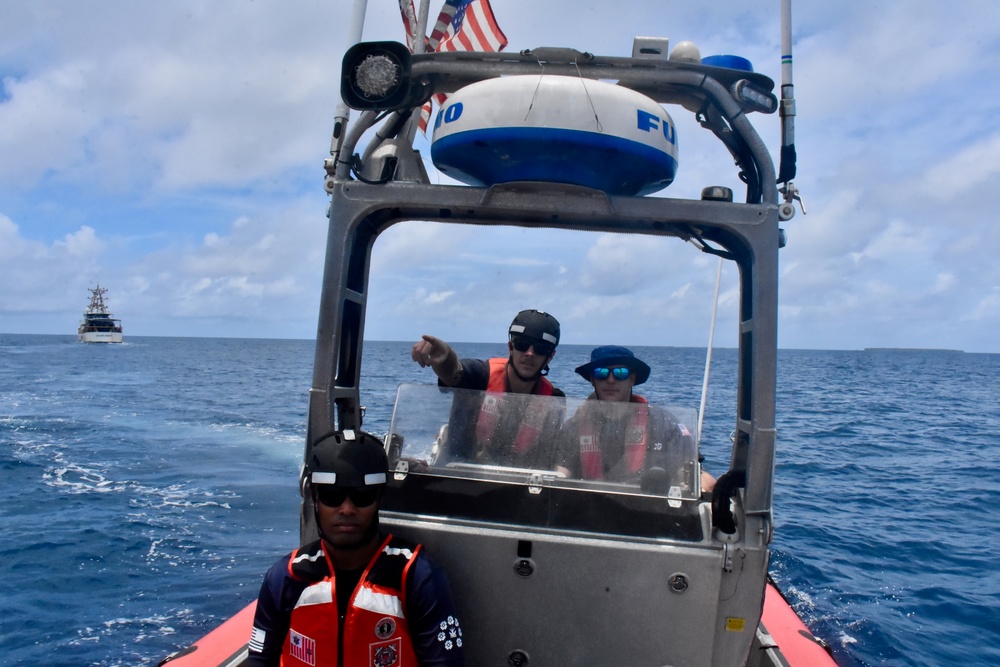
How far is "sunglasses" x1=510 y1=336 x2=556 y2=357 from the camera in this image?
378 cm

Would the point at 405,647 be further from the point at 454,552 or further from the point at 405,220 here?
the point at 405,220

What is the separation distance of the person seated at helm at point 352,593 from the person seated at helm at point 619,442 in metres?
0.77

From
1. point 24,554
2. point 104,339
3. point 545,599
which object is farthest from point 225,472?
point 104,339

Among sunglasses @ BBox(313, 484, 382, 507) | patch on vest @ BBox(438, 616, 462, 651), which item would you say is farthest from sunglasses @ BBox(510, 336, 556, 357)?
patch on vest @ BBox(438, 616, 462, 651)

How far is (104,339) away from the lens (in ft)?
315

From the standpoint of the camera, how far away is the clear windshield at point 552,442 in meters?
3.08

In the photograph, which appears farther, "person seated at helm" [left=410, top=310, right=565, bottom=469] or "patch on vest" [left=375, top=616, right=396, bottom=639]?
"person seated at helm" [left=410, top=310, right=565, bottom=469]

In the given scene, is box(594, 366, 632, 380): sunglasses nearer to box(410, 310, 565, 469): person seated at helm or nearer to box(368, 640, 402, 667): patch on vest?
box(410, 310, 565, 469): person seated at helm

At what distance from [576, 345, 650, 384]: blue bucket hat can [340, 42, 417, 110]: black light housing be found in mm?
1645

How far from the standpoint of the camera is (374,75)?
288cm

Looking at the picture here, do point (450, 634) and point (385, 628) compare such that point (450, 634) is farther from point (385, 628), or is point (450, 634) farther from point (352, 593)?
point (352, 593)

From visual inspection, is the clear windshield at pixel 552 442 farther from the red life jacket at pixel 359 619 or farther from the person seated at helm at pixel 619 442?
the red life jacket at pixel 359 619

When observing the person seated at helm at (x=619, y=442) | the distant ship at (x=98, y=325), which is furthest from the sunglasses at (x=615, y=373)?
the distant ship at (x=98, y=325)

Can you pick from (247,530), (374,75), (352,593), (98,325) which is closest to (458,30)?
(374,75)
